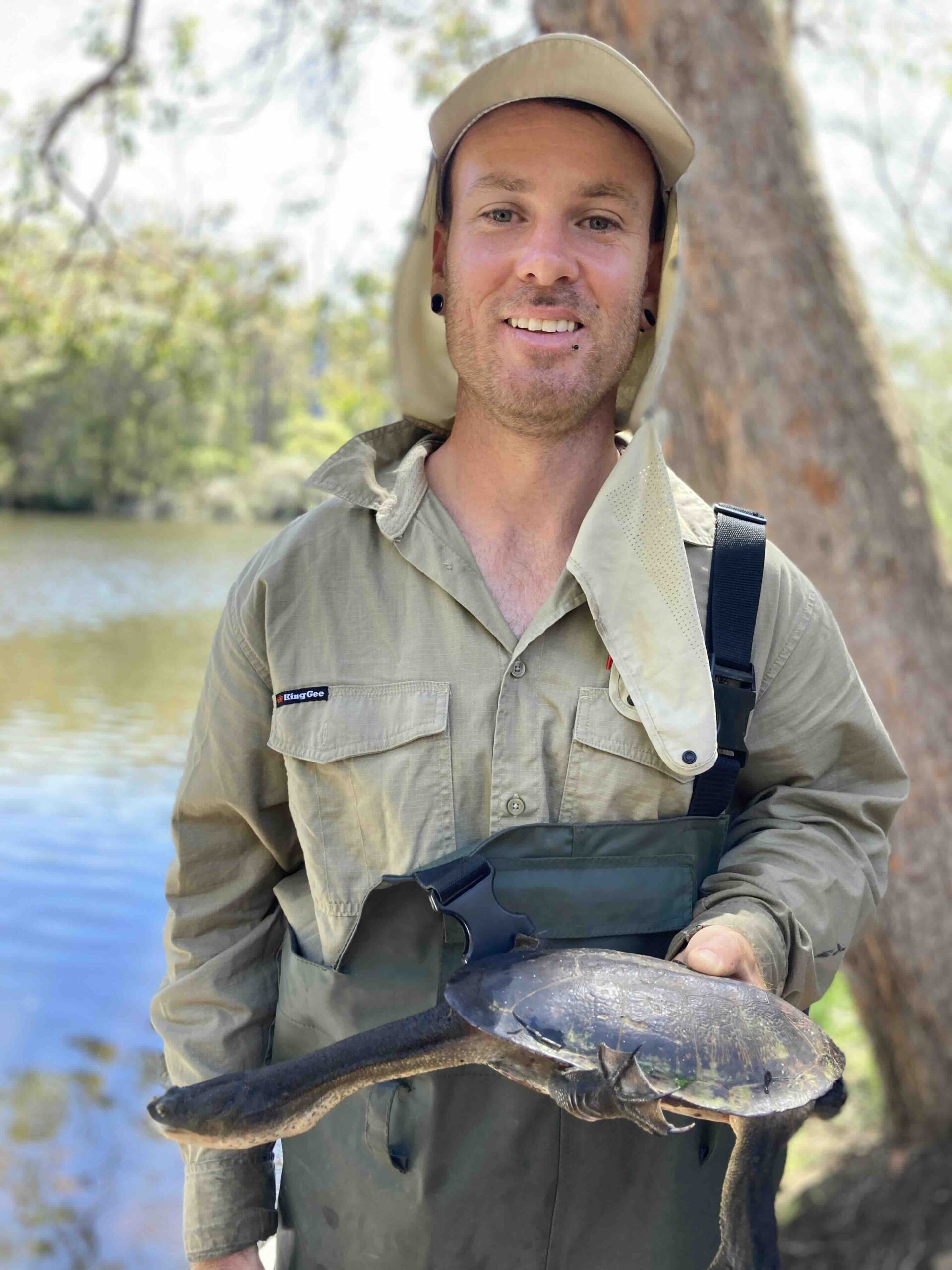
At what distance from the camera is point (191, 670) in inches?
655

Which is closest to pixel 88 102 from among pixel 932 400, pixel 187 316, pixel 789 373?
pixel 187 316

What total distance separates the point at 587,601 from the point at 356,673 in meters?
0.36

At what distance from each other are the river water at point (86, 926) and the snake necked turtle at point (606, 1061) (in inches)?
173

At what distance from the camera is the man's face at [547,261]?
184cm

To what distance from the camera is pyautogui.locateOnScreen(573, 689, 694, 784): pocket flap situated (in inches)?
68.4

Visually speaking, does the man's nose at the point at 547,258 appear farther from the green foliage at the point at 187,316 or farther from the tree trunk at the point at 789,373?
the green foliage at the point at 187,316

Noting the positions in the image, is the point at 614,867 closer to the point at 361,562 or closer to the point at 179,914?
the point at 361,562

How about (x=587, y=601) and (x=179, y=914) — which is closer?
(x=587, y=601)

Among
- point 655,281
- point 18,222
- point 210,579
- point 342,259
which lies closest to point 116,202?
point 18,222

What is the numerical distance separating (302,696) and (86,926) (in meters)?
7.18

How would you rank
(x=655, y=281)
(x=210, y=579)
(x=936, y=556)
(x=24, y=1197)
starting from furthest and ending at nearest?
(x=210, y=579)
(x=24, y=1197)
(x=936, y=556)
(x=655, y=281)

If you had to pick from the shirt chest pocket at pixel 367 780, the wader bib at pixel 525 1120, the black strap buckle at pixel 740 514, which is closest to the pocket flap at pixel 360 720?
the shirt chest pocket at pixel 367 780

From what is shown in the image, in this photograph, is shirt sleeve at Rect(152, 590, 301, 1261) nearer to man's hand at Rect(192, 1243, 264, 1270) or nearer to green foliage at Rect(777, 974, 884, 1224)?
man's hand at Rect(192, 1243, 264, 1270)

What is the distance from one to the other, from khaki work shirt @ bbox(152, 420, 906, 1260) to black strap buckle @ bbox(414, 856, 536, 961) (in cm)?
13
